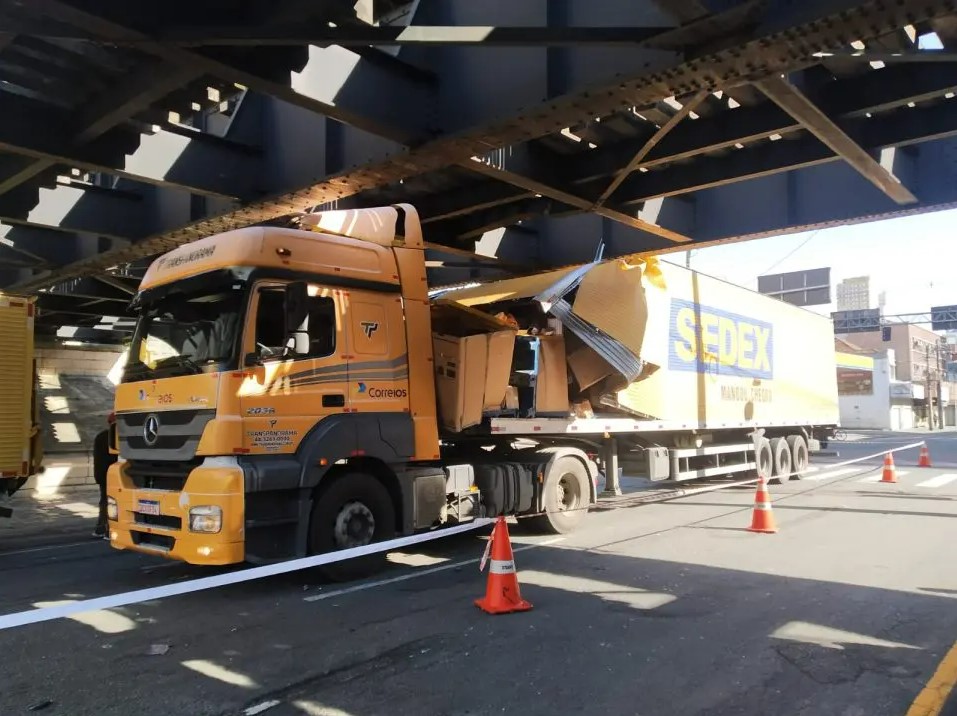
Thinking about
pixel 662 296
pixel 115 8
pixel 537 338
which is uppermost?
pixel 115 8

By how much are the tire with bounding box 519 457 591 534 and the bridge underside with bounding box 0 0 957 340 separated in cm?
373

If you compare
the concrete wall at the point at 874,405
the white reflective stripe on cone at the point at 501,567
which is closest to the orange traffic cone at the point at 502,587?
the white reflective stripe on cone at the point at 501,567

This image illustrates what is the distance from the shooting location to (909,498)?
1359cm

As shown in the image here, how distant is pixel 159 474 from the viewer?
282 inches

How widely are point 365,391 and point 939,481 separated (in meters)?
14.9

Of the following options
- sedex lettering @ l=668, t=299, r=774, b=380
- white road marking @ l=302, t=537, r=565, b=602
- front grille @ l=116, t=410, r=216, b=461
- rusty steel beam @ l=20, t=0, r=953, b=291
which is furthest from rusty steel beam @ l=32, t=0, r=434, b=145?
sedex lettering @ l=668, t=299, r=774, b=380

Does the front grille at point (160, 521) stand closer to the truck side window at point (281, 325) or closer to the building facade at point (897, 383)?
the truck side window at point (281, 325)

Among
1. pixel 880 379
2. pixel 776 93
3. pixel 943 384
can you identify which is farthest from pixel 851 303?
pixel 776 93

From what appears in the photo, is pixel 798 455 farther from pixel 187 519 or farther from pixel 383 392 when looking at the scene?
pixel 187 519

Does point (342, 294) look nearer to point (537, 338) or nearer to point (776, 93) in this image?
point (537, 338)

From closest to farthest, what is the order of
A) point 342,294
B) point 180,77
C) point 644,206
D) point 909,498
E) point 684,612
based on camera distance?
point 684,612 < point 180,77 < point 342,294 < point 644,206 < point 909,498

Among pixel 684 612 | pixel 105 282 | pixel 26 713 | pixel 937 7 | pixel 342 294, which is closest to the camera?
pixel 26 713

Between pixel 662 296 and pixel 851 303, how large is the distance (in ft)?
381

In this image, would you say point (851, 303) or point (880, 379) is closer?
point (880, 379)
